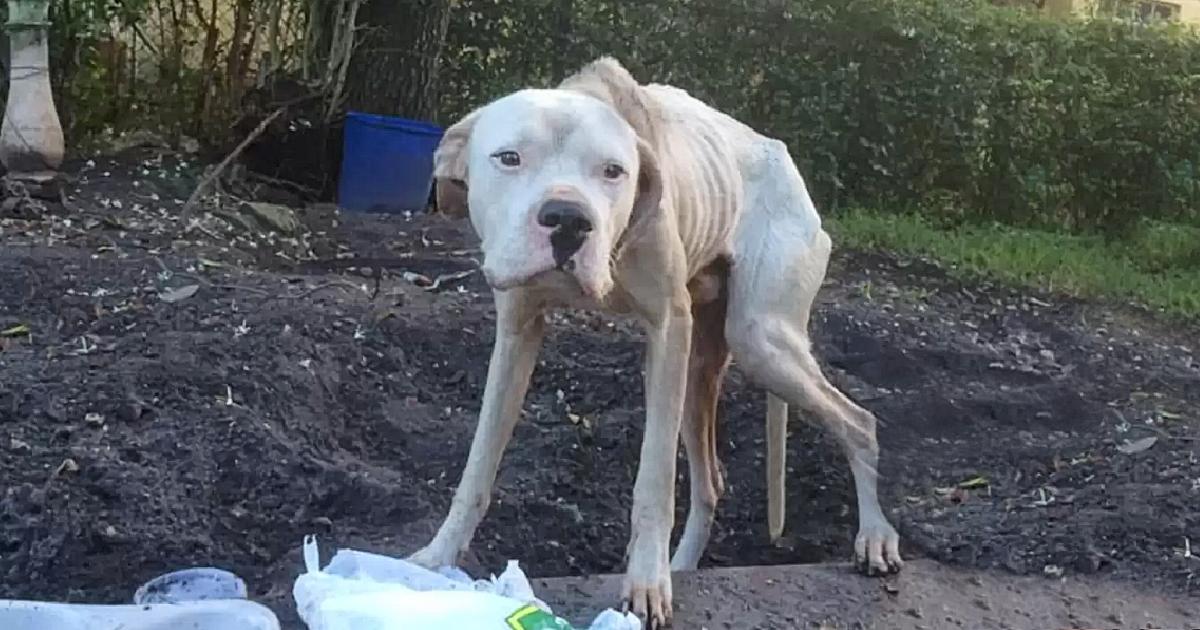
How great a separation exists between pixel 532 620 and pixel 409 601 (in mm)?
230

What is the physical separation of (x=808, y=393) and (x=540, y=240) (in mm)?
1364

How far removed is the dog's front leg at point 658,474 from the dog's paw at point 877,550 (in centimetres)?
68

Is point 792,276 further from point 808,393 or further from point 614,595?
point 614,595

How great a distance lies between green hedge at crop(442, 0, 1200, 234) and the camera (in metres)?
9.38

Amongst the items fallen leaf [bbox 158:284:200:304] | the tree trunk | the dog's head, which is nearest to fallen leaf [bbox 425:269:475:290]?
fallen leaf [bbox 158:284:200:304]

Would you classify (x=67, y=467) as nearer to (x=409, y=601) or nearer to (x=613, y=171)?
(x=409, y=601)

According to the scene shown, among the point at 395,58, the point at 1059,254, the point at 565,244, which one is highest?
the point at 565,244

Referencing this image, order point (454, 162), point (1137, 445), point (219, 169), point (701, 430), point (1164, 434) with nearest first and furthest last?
point (454, 162), point (701, 430), point (1137, 445), point (1164, 434), point (219, 169)

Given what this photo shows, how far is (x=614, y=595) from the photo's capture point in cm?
356

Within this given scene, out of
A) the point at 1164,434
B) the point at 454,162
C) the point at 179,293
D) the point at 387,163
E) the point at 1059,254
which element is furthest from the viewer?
the point at 1059,254

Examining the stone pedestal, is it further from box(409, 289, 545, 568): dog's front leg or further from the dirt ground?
box(409, 289, 545, 568): dog's front leg

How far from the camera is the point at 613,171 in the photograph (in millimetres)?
3029

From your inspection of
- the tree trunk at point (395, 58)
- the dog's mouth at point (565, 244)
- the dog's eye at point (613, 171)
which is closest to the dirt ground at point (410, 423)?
the dog's mouth at point (565, 244)

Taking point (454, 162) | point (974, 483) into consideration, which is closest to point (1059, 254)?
point (974, 483)
